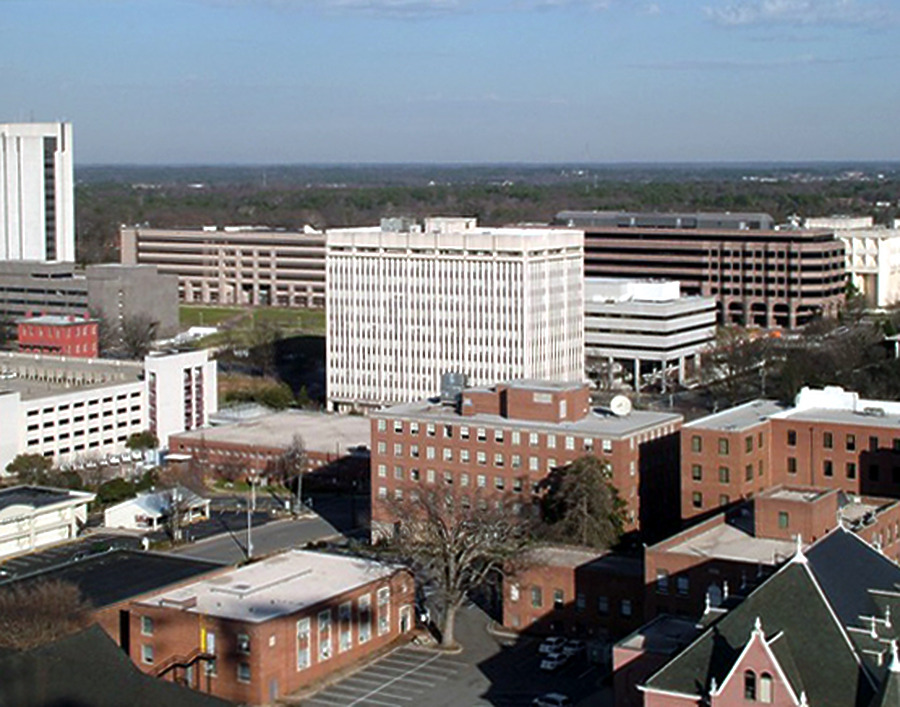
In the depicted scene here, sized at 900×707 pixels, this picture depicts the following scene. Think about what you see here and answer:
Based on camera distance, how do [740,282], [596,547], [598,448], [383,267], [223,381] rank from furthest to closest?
[740,282]
[223,381]
[383,267]
[598,448]
[596,547]

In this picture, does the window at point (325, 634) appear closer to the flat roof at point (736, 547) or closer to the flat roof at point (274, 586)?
the flat roof at point (274, 586)

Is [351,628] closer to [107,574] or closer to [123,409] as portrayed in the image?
[107,574]

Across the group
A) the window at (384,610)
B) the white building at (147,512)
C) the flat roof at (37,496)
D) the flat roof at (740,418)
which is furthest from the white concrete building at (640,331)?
the window at (384,610)

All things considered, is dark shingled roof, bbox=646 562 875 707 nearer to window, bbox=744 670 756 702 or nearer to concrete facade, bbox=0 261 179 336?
window, bbox=744 670 756 702

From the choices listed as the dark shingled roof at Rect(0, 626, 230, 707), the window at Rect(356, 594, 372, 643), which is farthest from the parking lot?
the dark shingled roof at Rect(0, 626, 230, 707)

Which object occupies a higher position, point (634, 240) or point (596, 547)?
point (634, 240)

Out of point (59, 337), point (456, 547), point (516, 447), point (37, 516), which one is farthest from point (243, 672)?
point (59, 337)

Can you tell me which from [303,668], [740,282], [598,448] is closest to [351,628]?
[303,668]
